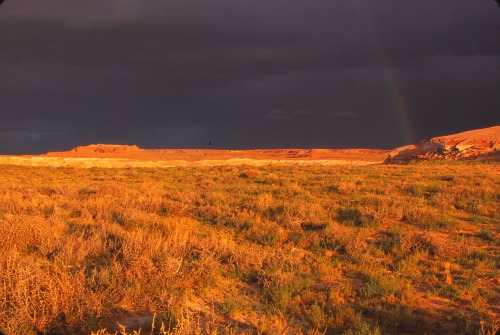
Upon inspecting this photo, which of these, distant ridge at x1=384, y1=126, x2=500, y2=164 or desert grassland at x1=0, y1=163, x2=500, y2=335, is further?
distant ridge at x1=384, y1=126, x2=500, y2=164

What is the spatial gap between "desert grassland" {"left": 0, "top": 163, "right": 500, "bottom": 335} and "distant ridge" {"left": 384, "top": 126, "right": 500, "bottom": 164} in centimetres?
2650

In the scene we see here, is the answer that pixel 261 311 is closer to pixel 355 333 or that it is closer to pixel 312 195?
pixel 355 333

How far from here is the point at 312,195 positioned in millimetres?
14930

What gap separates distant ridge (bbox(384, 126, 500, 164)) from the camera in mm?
35656

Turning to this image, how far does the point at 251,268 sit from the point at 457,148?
3658cm

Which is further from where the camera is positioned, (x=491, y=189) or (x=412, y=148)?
(x=412, y=148)

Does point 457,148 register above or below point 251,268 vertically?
above

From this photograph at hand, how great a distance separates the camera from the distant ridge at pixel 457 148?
35.7 m

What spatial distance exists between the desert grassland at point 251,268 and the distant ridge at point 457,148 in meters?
26.5

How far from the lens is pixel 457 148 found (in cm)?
3744

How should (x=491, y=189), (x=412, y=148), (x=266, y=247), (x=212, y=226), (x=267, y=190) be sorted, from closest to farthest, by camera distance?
(x=266, y=247) → (x=212, y=226) → (x=491, y=189) → (x=267, y=190) → (x=412, y=148)

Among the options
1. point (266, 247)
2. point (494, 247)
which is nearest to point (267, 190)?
point (266, 247)

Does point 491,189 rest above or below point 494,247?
above

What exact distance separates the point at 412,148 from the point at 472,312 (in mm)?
40364
